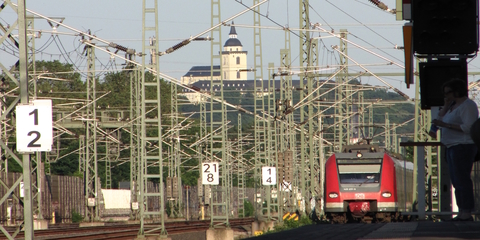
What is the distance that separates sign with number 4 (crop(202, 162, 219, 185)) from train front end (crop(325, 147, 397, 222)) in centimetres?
453

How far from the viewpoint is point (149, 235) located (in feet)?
81.7

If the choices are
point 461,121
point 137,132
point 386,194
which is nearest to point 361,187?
point 386,194

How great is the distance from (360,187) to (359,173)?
50 centimetres

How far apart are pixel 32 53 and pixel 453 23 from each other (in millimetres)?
27623

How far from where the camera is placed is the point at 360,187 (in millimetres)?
28844

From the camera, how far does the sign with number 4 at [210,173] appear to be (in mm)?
31438

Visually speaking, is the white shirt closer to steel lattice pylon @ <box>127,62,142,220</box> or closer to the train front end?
the train front end

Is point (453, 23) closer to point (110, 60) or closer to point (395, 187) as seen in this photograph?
point (395, 187)

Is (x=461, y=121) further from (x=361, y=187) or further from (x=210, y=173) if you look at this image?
(x=210, y=173)

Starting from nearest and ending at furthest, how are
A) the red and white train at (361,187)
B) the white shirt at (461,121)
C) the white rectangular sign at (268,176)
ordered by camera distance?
the white shirt at (461,121) < the red and white train at (361,187) < the white rectangular sign at (268,176)

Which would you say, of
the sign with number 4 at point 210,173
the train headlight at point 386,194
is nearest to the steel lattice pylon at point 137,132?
the sign with number 4 at point 210,173

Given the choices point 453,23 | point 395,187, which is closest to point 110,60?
point 395,187

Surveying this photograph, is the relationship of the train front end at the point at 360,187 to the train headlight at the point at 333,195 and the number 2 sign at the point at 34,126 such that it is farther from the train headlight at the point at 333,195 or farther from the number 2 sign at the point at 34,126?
the number 2 sign at the point at 34,126

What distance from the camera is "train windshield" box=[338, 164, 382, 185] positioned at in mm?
28922
